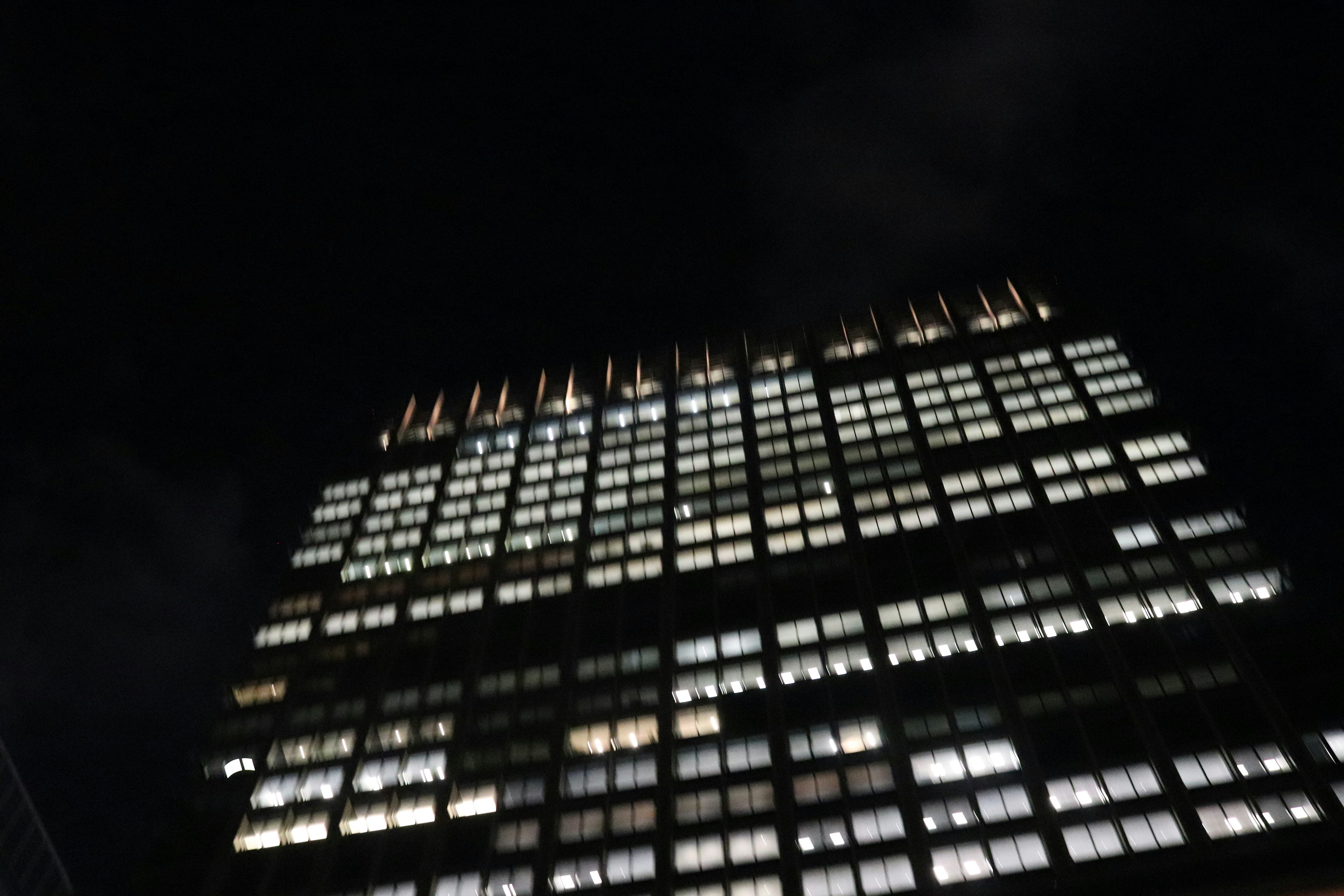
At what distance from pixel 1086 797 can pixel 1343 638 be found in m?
17.3

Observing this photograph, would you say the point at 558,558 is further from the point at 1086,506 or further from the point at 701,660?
the point at 1086,506

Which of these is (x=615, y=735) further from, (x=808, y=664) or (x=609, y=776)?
(x=808, y=664)

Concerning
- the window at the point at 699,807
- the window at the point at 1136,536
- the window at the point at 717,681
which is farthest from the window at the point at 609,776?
the window at the point at 1136,536

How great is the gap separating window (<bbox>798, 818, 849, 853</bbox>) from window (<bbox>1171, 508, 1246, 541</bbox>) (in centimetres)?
3029

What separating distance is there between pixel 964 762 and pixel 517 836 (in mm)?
24747

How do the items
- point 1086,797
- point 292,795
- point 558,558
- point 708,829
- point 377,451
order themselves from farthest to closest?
1. point 377,451
2. point 558,558
3. point 292,795
4. point 708,829
5. point 1086,797

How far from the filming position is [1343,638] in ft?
185

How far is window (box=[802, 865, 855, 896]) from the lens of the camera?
169ft

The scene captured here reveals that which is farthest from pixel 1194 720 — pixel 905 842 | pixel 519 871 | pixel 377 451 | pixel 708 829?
pixel 377 451

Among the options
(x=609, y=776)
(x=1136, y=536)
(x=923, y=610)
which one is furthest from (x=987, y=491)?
(x=609, y=776)

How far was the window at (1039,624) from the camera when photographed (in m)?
63.2

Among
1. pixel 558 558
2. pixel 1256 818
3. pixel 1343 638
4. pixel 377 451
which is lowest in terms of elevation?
pixel 1256 818

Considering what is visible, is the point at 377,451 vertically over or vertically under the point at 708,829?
over

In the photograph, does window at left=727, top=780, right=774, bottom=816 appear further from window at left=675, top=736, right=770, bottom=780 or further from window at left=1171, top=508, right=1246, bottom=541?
window at left=1171, top=508, right=1246, bottom=541
